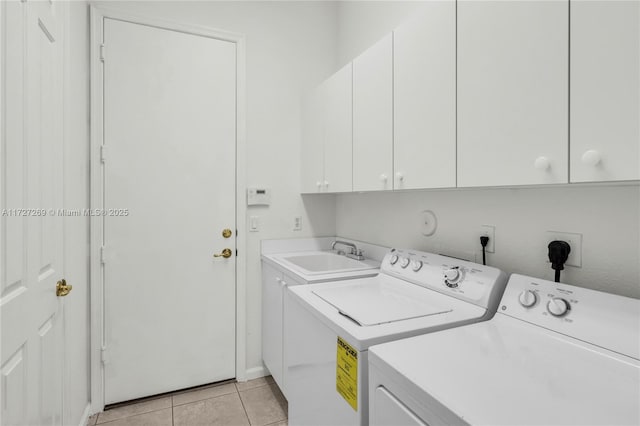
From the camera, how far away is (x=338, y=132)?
1.93 m

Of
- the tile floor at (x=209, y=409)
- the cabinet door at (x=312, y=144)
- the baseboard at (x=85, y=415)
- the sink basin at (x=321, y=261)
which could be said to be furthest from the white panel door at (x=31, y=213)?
the cabinet door at (x=312, y=144)

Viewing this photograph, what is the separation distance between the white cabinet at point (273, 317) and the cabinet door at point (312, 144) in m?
0.63

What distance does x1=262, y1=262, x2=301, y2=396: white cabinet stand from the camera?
6.53 feet

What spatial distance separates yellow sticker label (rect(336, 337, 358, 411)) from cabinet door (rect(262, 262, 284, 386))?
3.06 ft

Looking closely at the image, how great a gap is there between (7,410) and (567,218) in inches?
72.4

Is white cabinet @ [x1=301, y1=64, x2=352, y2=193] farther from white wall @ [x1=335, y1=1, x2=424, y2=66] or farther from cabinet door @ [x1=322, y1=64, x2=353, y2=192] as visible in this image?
white wall @ [x1=335, y1=1, x2=424, y2=66]

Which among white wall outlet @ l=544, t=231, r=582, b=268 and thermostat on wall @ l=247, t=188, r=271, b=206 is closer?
white wall outlet @ l=544, t=231, r=582, b=268

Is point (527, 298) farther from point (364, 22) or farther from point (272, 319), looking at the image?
point (364, 22)

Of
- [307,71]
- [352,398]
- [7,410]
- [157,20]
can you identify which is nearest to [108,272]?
[7,410]

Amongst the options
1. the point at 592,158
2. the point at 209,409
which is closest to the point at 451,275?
the point at 592,158

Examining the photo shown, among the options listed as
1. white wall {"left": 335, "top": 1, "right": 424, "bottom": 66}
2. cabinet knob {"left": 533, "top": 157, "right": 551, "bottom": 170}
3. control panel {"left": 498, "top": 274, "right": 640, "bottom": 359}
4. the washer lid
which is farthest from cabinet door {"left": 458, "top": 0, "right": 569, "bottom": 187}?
white wall {"left": 335, "top": 1, "right": 424, "bottom": 66}

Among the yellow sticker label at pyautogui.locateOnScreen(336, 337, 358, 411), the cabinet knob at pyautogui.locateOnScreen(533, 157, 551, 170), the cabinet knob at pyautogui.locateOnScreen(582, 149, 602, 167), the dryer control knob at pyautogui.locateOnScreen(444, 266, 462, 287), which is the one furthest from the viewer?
the dryer control knob at pyautogui.locateOnScreen(444, 266, 462, 287)

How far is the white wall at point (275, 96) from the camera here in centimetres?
236

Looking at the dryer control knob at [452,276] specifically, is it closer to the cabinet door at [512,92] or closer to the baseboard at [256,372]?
the cabinet door at [512,92]
